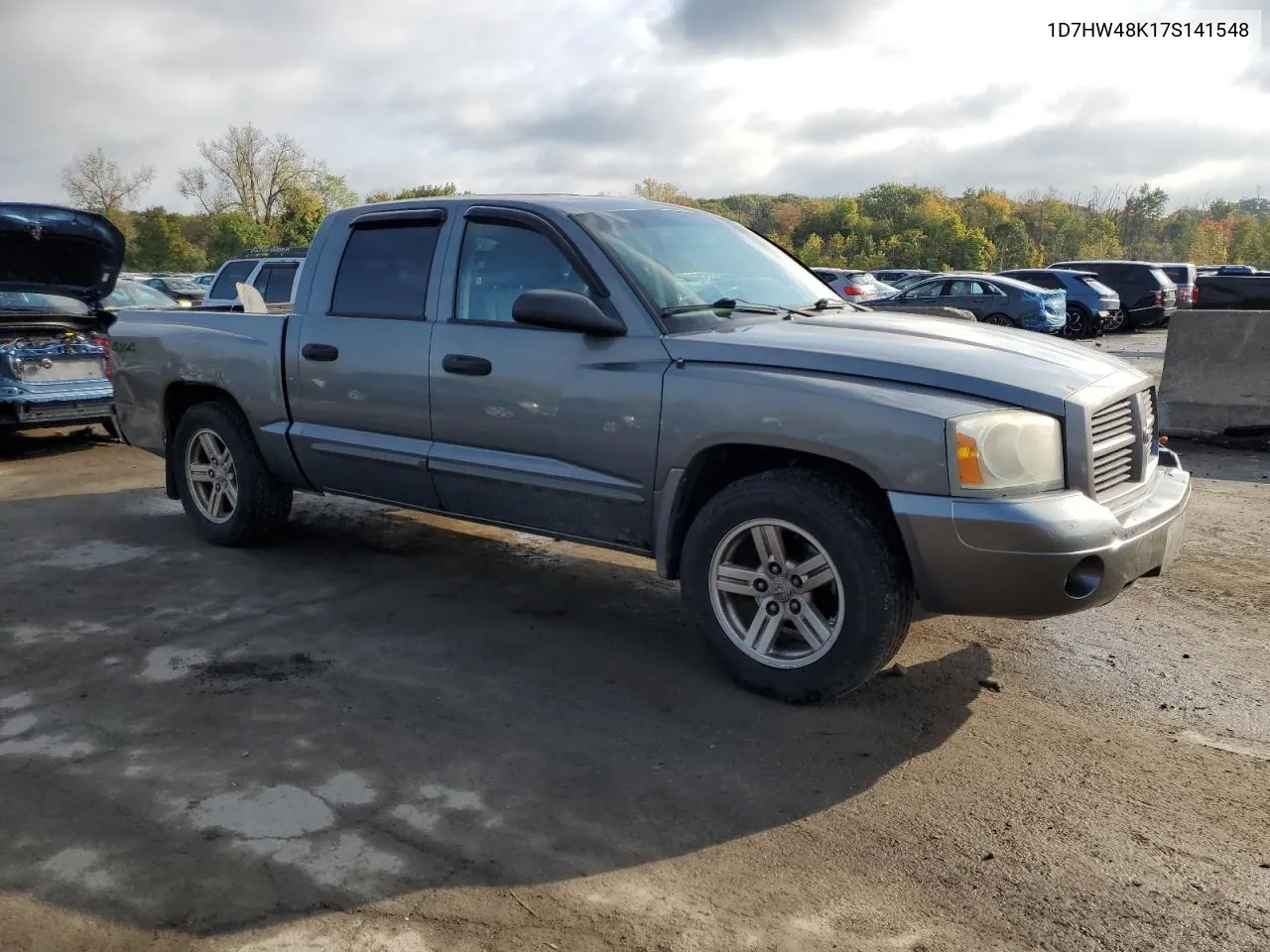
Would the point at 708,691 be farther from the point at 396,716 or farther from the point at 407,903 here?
the point at 407,903

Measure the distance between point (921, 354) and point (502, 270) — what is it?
1.97 meters

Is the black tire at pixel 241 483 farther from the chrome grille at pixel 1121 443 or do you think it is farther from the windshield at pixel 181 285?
the windshield at pixel 181 285

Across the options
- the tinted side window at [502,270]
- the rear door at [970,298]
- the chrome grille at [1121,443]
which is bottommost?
the chrome grille at [1121,443]

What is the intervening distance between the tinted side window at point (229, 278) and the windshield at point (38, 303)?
616cm

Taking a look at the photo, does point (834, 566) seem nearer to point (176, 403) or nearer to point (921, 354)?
point (921, 354)

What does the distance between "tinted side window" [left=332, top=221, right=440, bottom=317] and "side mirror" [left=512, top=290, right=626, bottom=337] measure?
94cm

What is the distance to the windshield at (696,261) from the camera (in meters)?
4.58

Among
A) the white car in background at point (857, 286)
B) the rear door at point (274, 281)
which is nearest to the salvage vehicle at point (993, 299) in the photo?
the white car in background at point (857, 286)

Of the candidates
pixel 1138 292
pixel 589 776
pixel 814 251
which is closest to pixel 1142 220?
pixel 814 251

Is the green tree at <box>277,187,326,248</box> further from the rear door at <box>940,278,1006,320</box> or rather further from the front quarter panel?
the front quarter panel

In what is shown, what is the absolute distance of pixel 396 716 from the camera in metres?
3.91

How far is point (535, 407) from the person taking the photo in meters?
4.57

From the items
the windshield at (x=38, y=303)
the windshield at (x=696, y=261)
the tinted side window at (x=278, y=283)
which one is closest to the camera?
the windshield at (x=696, y=261)

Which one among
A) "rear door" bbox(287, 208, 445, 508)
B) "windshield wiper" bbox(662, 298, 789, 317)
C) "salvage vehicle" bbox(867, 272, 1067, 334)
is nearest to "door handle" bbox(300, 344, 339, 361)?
"rear door" bbox(287, 208, 445, 508)
